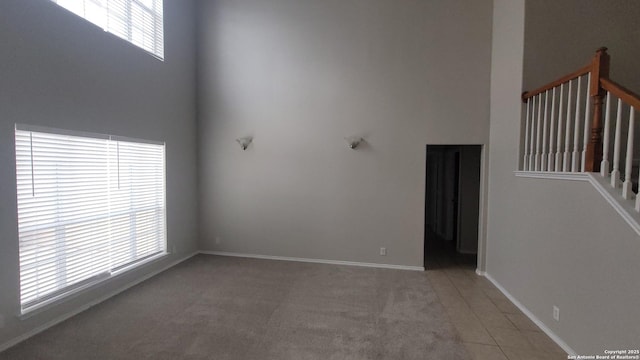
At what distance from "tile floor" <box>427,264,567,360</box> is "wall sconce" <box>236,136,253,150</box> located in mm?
3757

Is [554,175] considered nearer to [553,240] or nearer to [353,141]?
[553,240]

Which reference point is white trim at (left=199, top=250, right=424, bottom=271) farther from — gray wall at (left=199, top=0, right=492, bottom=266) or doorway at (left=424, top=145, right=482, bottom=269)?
doorway at (left=424, top=145, right=482, bottom=269)

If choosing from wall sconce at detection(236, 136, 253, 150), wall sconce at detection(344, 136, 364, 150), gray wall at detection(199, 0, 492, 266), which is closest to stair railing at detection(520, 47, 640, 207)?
gray wall at detection(199, 0, 492, 266)

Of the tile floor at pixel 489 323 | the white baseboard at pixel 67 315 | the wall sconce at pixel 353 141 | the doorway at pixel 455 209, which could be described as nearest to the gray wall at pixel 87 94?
the white baseboard at pixel 67 315

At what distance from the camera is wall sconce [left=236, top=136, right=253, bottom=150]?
5.04m

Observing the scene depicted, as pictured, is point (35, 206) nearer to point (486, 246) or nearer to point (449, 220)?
point (486, 246)

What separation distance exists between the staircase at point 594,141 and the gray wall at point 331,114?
1.18 meters

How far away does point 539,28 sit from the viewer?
3.38m

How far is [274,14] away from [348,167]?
9.79ft

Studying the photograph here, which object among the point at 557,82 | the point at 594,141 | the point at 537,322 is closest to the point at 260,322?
the point at 537,322

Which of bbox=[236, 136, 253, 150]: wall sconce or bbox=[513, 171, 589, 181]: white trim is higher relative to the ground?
bbox=[236, 136, 253, 150]: wall sconce

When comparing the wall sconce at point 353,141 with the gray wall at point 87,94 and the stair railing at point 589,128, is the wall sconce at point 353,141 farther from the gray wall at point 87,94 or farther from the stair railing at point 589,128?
the gray wall at point 87,94

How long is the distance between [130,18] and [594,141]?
17.7ft

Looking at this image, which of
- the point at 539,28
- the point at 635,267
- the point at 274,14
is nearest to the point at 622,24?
the point at 539,28
